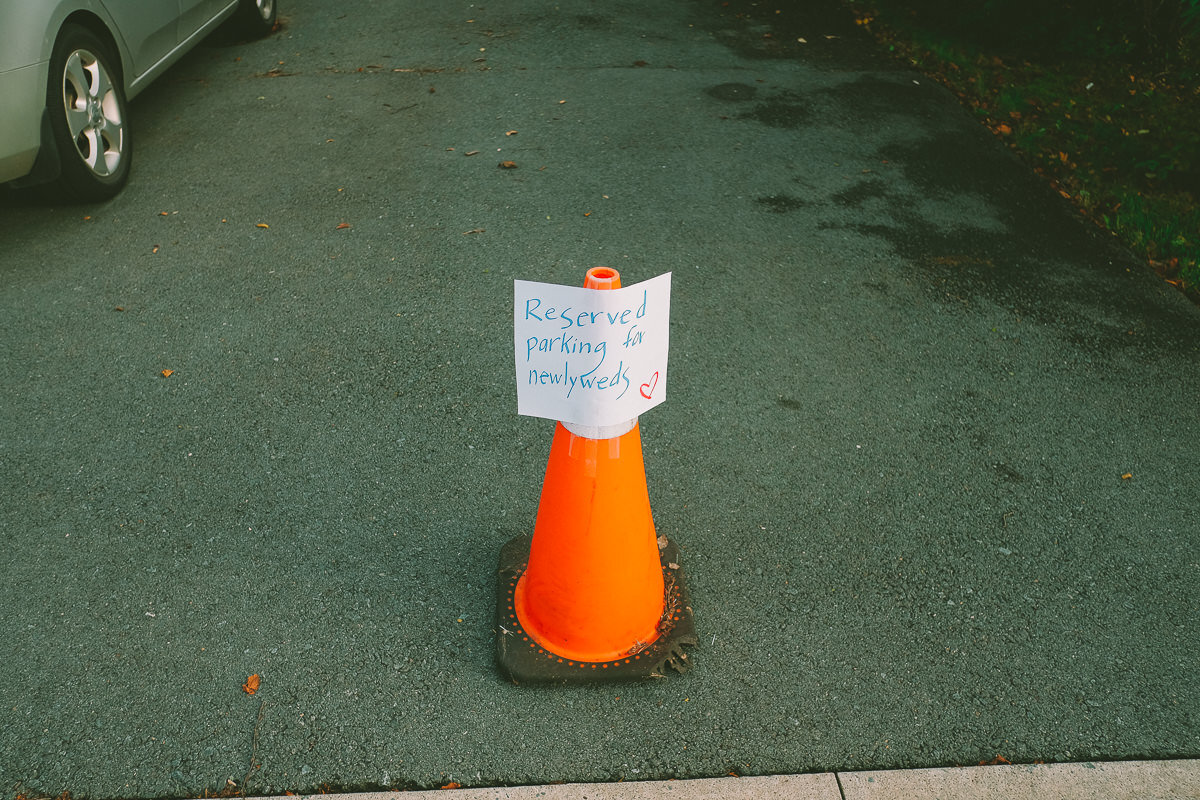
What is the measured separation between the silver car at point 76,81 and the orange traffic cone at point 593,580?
11.0 ft

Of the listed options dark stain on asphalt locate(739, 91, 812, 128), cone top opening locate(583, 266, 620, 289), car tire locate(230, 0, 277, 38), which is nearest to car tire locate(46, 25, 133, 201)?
car tire locate(230, 0, 277, 38)

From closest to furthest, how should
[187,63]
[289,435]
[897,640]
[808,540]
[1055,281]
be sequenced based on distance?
[897,640] → [808,540] → [289,435] → [1055,281] → [187,63]

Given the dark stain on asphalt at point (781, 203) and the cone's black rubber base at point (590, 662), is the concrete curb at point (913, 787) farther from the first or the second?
the dark stain on asphalt at point (781, 203)

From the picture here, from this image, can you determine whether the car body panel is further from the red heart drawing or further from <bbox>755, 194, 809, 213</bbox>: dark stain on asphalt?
<bbox>755, 194, 809, 213</bbox>: dark stain on asphalt

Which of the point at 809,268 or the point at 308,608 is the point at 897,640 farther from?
the point at 809,268

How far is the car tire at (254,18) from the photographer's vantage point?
7.23 metres

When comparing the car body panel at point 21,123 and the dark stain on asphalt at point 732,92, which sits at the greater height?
the car body panel at point 21,123

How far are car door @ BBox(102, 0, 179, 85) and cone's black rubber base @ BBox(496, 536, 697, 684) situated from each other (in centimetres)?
423

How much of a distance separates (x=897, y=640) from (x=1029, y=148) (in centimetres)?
459

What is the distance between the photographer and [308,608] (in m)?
2.67

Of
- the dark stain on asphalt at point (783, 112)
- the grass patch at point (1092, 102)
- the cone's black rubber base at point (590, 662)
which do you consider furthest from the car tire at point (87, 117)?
the grass patch at point (1092, 102)

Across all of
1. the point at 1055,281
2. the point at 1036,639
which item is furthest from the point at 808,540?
the point at 1055,281

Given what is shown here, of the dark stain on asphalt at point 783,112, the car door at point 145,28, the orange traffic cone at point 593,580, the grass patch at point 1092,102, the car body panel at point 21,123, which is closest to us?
the orange traffic cone at point 593,580

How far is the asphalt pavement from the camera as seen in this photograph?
2.37 meters
